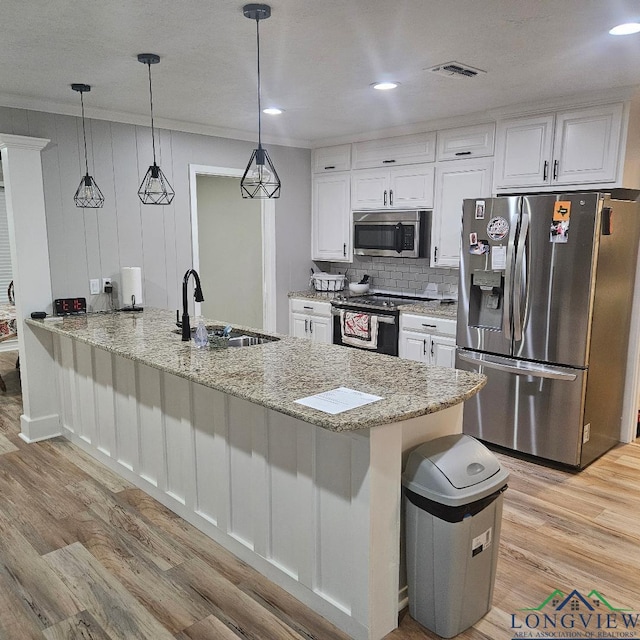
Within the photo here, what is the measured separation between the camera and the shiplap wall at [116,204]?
3.90m

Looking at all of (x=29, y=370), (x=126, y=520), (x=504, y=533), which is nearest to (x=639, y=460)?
(x=504, y=533)

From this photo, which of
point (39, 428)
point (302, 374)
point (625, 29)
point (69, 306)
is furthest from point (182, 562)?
point (625, 29)

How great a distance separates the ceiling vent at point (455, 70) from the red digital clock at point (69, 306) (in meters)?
2.86

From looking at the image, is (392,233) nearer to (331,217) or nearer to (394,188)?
(394,188)

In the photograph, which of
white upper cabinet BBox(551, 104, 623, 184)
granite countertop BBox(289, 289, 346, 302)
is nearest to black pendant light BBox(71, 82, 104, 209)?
granite countertop BBox(289, 289, 346, 302)

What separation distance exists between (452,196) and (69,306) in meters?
3.07

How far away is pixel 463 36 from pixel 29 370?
3.48 m

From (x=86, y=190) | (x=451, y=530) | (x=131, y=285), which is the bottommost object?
(x=451, y=530)

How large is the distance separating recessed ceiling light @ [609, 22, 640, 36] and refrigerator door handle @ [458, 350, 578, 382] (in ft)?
6.22

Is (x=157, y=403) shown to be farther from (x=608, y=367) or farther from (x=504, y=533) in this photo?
(x=608, y=367)

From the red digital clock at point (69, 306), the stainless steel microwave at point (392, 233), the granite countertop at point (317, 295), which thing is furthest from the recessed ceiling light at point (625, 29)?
the red digital clock at point (69, 306)

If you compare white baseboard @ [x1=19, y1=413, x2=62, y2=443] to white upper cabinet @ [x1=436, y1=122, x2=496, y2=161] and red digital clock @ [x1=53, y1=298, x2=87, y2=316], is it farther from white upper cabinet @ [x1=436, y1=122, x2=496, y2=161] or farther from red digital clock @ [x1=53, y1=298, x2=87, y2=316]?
white upper cabinet @ [x1=436, y1=122, x2=496, y2=161]

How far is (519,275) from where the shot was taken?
3.55 meters

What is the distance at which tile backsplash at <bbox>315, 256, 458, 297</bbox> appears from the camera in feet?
16.2
